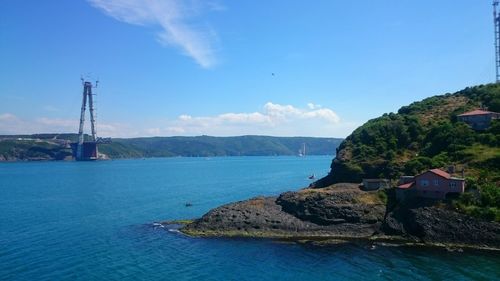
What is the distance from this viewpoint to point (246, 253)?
6200cm

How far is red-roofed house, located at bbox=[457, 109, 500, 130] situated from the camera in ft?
318

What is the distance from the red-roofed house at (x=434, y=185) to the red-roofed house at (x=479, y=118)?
30547mm

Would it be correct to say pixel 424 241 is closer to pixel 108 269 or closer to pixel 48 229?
pixel 108 269

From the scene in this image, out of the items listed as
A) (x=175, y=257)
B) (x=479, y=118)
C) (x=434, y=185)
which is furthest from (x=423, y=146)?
(x=175, y=257)

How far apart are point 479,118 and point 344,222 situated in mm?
46498

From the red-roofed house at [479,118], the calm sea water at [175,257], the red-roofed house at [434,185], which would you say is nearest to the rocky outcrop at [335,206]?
the red-roofed house at [434,185]

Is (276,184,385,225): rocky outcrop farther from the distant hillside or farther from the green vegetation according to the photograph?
the distant hillside

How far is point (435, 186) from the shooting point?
72562mm

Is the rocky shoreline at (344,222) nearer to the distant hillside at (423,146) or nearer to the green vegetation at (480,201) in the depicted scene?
the green vegetation at (480,201)

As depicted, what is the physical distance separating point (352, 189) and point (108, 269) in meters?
47.1

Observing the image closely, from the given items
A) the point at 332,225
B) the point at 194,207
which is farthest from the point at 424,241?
the point at 194,207

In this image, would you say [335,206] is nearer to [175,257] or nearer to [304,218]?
[304,218]

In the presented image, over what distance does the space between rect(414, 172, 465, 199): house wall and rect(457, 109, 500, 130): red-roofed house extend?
108 feet

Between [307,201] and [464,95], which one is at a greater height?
[464,95]
